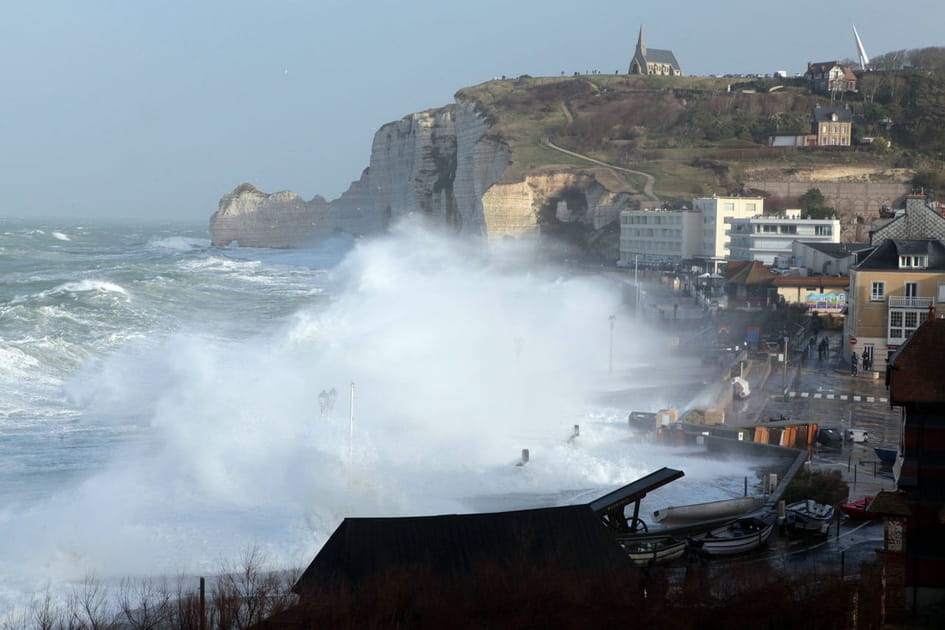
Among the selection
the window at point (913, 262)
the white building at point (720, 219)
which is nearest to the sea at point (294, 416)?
the window at point (913, 262)

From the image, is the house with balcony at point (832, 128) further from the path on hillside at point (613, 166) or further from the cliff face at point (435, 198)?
the cliff face at point (435, 198)

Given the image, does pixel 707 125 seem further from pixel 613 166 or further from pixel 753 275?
pixel 753 275

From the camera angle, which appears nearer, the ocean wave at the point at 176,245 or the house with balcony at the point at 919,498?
the house with balcony at the point at 919,498

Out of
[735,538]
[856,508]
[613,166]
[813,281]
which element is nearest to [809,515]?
[856,508]

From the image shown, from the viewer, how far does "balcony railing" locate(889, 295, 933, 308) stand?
31.2 m

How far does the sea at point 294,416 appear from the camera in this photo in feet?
54.7

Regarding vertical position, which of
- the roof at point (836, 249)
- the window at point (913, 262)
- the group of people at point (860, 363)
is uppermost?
the roof at point (836, 249)

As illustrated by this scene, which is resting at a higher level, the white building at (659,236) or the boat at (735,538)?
the white building at (659,236)

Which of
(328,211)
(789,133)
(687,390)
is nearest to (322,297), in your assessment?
(687,390)

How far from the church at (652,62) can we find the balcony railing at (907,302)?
105544 millimetres

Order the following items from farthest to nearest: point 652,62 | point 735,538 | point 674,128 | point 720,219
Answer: point 652,62, point 674,128, point 720,219, point 735,538

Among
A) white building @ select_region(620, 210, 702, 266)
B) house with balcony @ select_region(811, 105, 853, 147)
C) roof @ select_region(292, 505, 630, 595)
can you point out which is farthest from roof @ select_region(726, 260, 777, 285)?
house with balcony @ select_region(811, 105, 853, 147)

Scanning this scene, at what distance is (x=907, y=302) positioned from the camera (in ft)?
103

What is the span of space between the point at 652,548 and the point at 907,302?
20.5 meters
